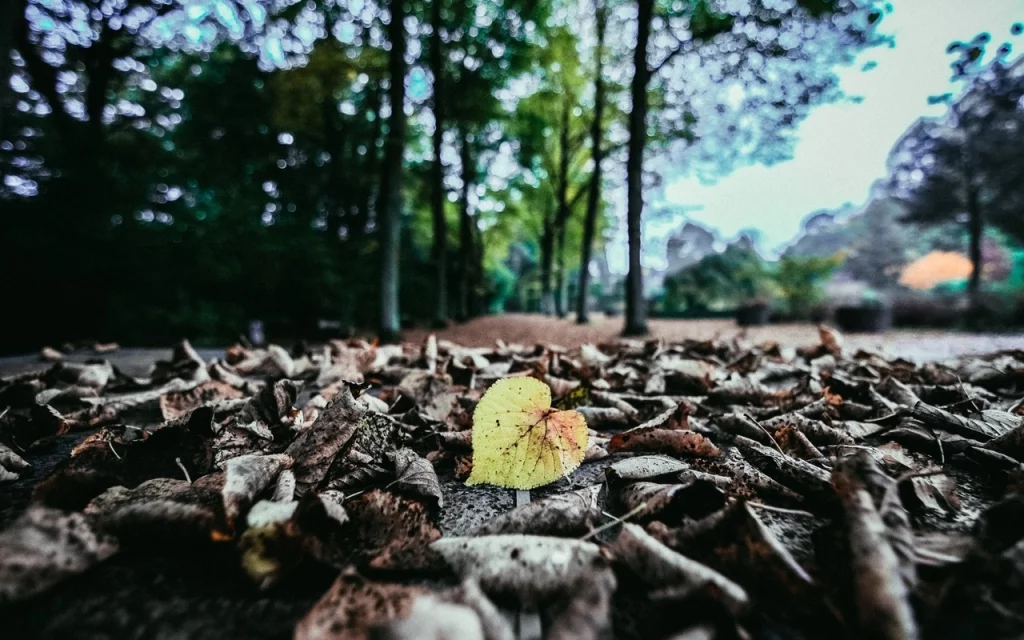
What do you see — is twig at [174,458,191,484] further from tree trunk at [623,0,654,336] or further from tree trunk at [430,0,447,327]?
tree trunk at [430,0,447,327]

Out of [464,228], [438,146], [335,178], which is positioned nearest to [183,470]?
[438,146]

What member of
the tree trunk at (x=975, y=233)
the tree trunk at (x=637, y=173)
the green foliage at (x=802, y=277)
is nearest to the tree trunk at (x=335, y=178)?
the tree trunk at (x=637, y=173)

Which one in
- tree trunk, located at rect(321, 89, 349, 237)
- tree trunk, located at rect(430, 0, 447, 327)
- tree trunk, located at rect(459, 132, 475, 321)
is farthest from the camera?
tree trunk, located at rect(321, 89, 349, 237)

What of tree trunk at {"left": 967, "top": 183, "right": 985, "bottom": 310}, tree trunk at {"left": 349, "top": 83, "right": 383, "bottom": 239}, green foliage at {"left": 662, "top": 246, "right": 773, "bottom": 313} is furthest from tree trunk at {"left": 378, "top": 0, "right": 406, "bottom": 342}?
tree trunk at {"left": 967, "top": 183, "right": 985, "bottom": 310}

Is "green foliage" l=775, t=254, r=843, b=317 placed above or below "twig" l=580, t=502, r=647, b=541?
above

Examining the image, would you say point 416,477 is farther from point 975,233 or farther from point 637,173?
point 975,233
